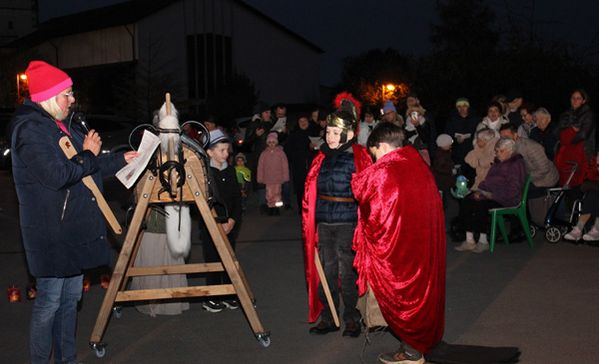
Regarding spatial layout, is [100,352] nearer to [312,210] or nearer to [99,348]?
[99,348]

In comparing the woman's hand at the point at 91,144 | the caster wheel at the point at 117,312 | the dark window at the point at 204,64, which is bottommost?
the caster wheel at the point at 117,312

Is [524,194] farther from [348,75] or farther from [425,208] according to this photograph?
[348,75]

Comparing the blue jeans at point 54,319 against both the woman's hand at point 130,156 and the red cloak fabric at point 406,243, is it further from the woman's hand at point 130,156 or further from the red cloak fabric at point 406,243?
the red cloak fabric at point 406,243

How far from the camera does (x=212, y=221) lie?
6363mm

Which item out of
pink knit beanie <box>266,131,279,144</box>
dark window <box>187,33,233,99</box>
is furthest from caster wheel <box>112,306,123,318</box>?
dark window <box>187,33,233,99</box>

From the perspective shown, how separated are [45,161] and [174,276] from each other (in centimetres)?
285

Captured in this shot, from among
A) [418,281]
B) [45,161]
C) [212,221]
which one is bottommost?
[418,281]

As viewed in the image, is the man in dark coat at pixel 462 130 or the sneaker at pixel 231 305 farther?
the man in dark coat at pixel 462 130

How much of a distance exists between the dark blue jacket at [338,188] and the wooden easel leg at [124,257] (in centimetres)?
152

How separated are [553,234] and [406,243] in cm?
613

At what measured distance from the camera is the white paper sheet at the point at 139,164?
599cm

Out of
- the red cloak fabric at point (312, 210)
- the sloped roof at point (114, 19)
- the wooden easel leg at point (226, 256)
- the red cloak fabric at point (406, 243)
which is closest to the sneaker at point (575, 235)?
the red cloak fabric at point (312, 210)

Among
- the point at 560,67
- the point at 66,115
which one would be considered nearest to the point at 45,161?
the point at 66,115

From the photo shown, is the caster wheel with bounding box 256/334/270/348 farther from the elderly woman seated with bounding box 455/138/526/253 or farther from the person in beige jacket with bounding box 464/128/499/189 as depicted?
the person in beige jacket with bounding box 464/128/499/189
